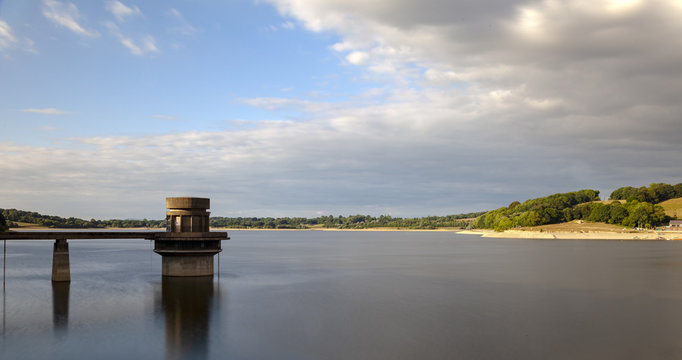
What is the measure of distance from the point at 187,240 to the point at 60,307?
1227 cm

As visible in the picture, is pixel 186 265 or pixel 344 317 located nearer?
pixel 344 317

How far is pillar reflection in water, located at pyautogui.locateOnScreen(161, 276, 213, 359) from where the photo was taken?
26.6 m

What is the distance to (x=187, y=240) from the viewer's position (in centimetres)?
4762

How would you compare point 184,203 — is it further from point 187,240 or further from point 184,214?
point 187,240

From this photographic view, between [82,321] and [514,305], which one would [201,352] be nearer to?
[82,321]

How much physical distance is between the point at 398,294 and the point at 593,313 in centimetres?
1563

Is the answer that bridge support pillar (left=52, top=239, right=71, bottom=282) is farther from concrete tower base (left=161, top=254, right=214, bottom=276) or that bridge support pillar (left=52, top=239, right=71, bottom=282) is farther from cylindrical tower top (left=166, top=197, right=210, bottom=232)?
cylindrical tower top (left=166, top=197, right=210, bottom=232)

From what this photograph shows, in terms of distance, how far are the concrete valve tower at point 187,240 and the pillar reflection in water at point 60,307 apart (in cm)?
858

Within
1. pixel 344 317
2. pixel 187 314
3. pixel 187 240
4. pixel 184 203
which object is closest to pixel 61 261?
pixel 187 240

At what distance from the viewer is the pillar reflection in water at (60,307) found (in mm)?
31175

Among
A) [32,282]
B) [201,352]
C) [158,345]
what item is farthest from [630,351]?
[32,282]

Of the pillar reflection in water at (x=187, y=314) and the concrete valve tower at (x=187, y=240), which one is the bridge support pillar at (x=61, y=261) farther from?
the pillar reflection in water at (x=187, y=314)

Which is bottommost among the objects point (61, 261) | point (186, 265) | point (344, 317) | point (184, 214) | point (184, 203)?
point (344, 317)

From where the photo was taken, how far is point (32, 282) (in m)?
52.6
